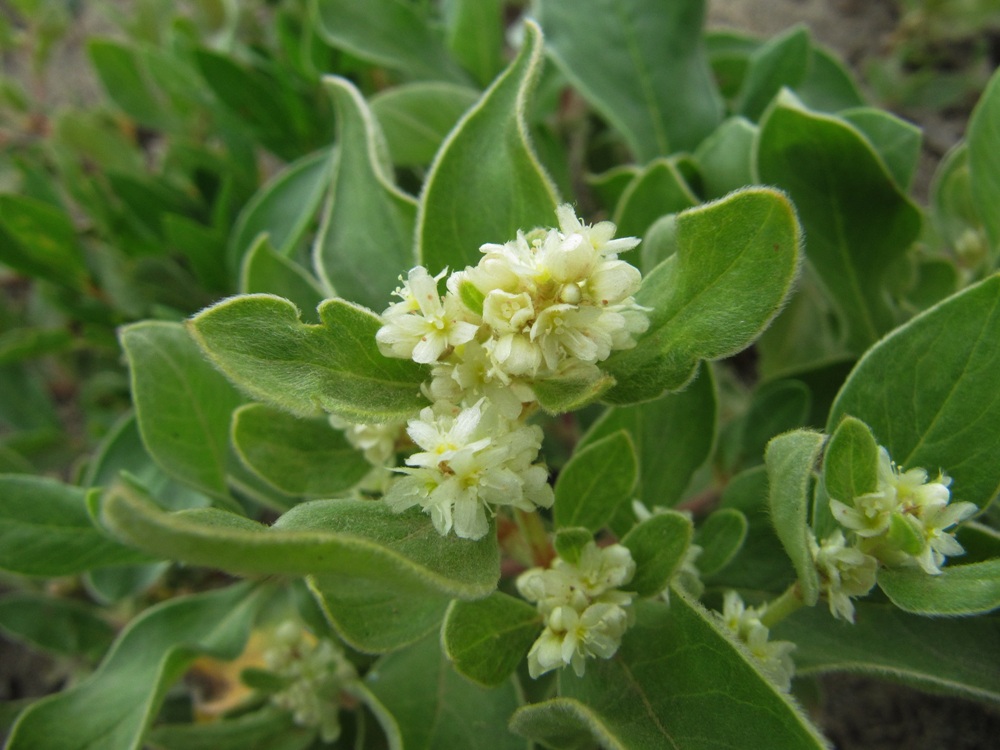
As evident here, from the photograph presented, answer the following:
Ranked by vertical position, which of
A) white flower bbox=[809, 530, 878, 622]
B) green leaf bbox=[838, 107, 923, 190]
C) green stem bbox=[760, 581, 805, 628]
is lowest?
green stem bbox=[760, 581, 805, 628]

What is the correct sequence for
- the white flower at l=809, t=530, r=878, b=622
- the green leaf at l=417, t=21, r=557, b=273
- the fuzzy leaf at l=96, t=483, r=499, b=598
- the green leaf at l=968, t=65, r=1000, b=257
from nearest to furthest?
the fuzzy leaf at l=96, t=483, r=499, b=598 → the white flower at l=809, t=530, r=878, b=622 → the green leaf at l=417, t=21, r=557, b=273 → the green leaf at l=968, t=65, r=1000, b=257

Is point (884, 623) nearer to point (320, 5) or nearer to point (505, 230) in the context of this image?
point (505, 230)

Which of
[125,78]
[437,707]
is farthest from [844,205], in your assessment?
[125,78]

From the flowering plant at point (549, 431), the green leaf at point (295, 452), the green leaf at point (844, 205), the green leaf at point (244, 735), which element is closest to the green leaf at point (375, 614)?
the flowering plant at point (549, 431)

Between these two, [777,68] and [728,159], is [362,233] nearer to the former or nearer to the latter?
[728,159]

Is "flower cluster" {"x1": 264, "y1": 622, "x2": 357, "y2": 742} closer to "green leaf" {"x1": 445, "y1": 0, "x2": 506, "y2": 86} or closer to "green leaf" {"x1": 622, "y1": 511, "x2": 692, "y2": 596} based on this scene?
"green leaf" {"x1": 622, "y1": 511, "x2": 692, "y2": 596}

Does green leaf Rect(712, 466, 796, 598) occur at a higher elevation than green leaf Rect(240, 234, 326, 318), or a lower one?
lower

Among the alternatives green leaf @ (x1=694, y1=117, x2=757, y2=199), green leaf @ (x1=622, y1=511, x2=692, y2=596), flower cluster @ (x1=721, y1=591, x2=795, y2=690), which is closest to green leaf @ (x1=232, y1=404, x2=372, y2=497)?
green leaf @ (x1=622, y1=511, x2=692, y2=596)
